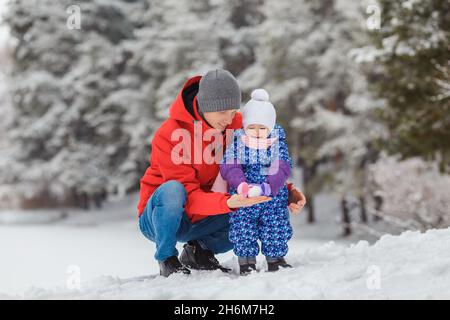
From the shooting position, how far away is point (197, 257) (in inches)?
154

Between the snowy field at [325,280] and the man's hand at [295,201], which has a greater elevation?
the man's hand at [295,201]

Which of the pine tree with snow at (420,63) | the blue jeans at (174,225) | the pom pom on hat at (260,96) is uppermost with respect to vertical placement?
the pine tree with snow at (420,63)

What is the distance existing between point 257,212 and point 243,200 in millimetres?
296

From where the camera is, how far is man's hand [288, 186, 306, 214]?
3471 millimetres

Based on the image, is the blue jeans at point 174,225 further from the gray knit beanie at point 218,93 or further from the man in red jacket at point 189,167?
the gray knit beanie at point 218,93

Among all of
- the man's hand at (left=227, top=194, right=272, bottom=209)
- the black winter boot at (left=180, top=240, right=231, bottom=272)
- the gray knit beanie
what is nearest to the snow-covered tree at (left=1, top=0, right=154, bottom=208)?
the black winter boot at (left=180, top=240, right=231, bottom=272)

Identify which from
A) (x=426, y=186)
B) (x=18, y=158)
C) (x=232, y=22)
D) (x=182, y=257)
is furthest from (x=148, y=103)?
(x=182, y=257)

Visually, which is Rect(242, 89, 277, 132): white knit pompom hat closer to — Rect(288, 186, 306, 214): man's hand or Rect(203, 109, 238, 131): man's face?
Rect(203, 109, 238, 131): man's face

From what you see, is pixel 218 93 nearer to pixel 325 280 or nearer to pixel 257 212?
pixel 257 212

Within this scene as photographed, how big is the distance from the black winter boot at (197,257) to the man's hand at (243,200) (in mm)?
816

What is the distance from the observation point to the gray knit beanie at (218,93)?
3.37 meters

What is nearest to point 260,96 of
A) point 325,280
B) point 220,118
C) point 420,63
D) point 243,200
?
point 220,118

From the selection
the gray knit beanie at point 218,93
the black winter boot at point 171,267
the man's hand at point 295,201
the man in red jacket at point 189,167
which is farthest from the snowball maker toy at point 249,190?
the black winter boot at point 171,267
